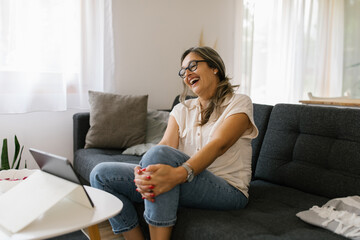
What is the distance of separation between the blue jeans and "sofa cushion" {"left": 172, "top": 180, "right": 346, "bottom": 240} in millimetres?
48

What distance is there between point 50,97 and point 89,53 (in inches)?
18.8

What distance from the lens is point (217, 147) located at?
1.42m

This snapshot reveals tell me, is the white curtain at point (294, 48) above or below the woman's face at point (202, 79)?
above

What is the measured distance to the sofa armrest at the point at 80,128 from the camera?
2.58 m

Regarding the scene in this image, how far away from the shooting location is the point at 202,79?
1.66m

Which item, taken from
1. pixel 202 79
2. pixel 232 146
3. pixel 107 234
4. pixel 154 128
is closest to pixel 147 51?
pixel 154 128

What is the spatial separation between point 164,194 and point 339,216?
64 cm

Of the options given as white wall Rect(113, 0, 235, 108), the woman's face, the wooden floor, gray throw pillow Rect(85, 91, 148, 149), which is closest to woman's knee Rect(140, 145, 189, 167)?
the woman's face

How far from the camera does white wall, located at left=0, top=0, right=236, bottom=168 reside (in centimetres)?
270

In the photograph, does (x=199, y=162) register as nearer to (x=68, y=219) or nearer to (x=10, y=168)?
(x=68, y=219)

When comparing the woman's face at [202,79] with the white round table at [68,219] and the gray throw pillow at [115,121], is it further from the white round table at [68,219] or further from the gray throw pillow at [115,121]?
the gray throw pillow at [115,121]

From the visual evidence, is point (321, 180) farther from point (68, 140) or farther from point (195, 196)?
point (68, 140)

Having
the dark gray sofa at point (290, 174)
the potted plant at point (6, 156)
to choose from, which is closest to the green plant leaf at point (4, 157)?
Answer: the potted plant at point (6, 156)

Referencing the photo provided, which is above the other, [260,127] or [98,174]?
[260,127]
